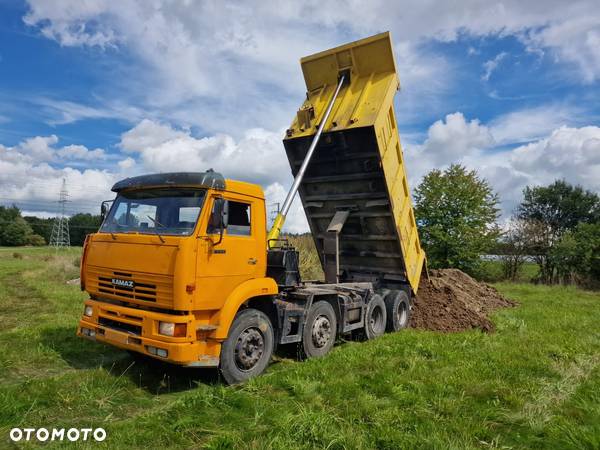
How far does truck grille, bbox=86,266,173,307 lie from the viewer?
4.93 m

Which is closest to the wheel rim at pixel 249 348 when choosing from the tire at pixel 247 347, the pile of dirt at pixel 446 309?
the tire at pixel 247 347

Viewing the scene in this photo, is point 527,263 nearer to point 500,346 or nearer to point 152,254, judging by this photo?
point 500,346

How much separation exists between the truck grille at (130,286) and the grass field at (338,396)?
1016 mm

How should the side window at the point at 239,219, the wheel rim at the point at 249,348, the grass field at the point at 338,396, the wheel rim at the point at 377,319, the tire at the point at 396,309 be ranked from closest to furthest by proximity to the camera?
the grass field at the point at 338,396
the wheel rim at the point at 249,348
the side window at the point at 239,219
the wheel rim at the point at 377,319
the tire at the point at 396,309

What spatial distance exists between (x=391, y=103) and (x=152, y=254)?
520 centimetres

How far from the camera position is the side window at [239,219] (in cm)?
554

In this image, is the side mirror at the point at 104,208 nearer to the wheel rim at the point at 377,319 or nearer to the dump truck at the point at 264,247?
the dump truck at the point at 264,247

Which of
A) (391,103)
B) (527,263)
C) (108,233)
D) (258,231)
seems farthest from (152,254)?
(527,263)

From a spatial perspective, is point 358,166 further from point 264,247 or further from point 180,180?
point 180,180

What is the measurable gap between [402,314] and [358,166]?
3338mm

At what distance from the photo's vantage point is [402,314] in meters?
9.08

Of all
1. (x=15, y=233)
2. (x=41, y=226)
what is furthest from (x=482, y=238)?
(x=41, y=226)

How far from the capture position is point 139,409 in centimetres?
462

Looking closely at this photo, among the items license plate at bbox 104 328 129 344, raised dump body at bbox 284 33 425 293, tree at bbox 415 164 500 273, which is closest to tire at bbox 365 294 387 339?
raised dump body at bbox 284 33 425 293
